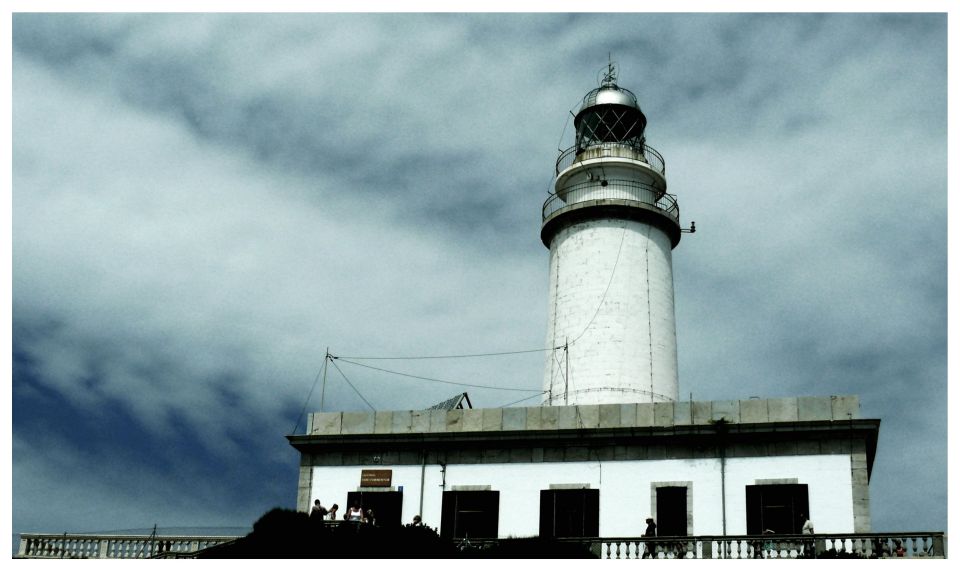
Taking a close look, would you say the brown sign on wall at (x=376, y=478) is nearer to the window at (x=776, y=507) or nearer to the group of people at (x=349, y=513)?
the group of people at (x=349, y=513)

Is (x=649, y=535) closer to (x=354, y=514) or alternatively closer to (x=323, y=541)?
(x=354, y=514)

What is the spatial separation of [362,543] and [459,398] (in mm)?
8803

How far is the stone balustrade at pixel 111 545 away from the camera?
90.7 ft

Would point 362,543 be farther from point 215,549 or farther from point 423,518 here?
point 423,518

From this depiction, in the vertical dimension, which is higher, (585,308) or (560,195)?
(560,195)

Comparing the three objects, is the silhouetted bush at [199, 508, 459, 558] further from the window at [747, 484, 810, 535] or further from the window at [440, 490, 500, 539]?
the window at [747, 484, 810, 535]

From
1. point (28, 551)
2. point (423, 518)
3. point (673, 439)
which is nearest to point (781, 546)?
point (673, 439)

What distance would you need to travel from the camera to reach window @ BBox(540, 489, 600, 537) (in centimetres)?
2798

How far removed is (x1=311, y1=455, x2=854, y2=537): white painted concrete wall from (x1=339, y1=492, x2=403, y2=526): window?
0.59ft

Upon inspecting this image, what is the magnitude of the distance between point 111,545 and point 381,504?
→ 23.0 ft

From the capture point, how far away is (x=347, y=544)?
23469 mm

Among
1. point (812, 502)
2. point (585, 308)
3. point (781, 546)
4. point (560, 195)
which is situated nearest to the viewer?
point (781, 546)

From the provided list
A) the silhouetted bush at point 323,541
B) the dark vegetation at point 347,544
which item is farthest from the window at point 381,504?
the silhouetted bush at point 323,541

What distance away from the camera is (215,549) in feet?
82.3
